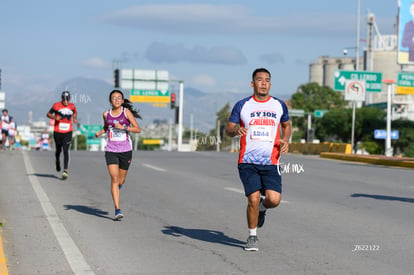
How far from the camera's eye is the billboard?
45.1 meters

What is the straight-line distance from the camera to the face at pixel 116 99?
11.4m

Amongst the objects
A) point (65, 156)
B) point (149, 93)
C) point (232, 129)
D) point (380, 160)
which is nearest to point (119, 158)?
point (232, 129)

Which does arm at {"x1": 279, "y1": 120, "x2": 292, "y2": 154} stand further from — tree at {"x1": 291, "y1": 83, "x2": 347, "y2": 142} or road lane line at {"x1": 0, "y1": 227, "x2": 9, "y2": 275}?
tree at {"x1": 291, "y1": 83, "x2": 347, "y2": 142}

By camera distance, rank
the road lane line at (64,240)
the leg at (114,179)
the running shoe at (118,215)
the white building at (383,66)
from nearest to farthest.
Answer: the road lane line at (64,240) < the running shoe at (118,215) < the leg at (114,179) < the white building at (383,66)

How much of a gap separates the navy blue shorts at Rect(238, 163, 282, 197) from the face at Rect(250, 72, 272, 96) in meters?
0.76

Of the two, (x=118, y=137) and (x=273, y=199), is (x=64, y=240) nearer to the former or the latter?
(x=273, y=199)

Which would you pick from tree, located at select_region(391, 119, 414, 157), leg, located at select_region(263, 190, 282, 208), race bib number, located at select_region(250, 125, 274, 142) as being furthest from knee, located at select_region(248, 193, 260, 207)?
tree, located at select_region(391, 119, 414, 157)

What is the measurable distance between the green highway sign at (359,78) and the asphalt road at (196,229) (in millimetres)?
36393

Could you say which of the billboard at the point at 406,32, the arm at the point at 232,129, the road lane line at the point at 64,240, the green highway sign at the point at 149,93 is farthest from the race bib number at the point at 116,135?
the green highway sign at the point at 149,93

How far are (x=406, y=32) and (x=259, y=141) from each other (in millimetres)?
39421

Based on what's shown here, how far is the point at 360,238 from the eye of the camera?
9383 millimetres

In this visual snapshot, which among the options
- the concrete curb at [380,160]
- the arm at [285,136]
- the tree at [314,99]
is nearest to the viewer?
the arm at [285,136]

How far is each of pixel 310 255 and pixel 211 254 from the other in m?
1.00

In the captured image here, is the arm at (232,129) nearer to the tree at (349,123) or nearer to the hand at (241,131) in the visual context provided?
the hand at (241,131)
